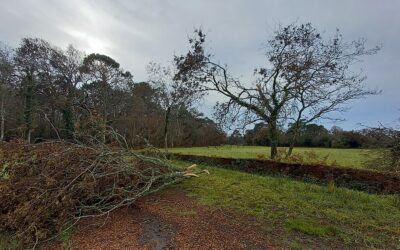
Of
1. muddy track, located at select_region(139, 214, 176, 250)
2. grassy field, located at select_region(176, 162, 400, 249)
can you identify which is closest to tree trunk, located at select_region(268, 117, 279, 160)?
grassy field, located at select_region(176, 162, 400, 249)

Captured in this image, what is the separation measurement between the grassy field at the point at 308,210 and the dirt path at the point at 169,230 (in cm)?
38

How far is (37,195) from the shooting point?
16.4 ft

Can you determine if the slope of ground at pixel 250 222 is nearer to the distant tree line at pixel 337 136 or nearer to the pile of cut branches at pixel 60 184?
the pile of cut branches at pixel 60 184

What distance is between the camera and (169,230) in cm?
495

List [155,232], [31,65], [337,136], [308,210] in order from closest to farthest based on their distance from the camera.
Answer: [155,232] → [308,210] → [337,136] → [31,65]

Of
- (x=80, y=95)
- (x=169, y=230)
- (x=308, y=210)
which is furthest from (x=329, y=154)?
(x=80, y=95)

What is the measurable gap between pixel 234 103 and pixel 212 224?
9.11 metres

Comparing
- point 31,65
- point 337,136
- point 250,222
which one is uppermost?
point 31,65

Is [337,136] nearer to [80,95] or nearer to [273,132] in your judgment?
[273,132]

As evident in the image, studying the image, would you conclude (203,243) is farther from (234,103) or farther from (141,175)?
(234,103)

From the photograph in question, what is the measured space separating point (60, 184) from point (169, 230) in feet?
6.82

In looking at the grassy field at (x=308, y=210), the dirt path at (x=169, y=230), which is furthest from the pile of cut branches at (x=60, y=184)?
the grassy field at (x=308, y=210)

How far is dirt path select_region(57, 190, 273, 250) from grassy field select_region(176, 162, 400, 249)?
383 millimetres

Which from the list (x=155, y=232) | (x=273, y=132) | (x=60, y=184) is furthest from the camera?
(x=273, y=132)
